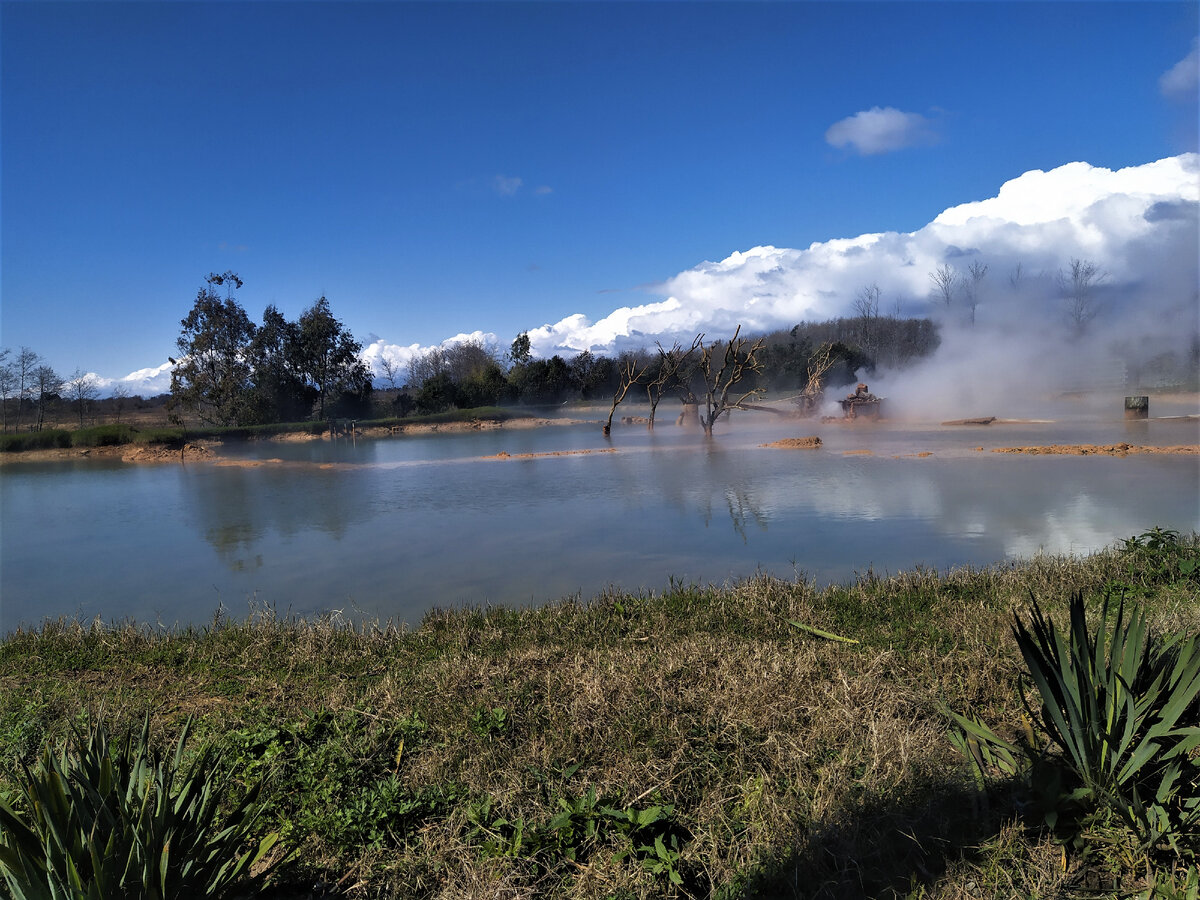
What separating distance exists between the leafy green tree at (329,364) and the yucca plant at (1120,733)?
134 ft

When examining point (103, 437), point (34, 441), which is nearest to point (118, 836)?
point (103, 437)

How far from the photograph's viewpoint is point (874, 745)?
3.15m

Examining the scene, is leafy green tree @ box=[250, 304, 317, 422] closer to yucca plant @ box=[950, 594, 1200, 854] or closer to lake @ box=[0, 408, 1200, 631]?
lake @ box=[0, 408, 1200, 631]

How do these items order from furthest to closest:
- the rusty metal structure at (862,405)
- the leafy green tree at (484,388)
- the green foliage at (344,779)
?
the leafy green tree at (484,388)
the rusty metal structure at (862,405)
the green foliage at (344,779)

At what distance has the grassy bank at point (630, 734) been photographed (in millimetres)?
2521

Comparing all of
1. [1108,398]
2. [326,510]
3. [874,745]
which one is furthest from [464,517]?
[1108,398]

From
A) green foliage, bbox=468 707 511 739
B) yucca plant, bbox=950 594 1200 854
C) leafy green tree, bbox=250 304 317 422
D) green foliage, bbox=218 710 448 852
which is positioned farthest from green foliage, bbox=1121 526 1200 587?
leafy green tree, bbox=250 304 317 422

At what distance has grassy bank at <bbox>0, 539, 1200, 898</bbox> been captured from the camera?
2.52 m

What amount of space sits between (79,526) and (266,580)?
6.23 metres

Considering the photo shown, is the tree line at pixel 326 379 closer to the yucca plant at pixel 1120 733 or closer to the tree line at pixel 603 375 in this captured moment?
the tree line at pixel 603 375

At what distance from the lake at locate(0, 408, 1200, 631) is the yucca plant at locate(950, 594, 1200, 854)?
3.77 m

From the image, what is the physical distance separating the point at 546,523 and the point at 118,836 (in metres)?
8.31

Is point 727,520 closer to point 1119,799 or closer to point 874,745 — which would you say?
point 874,745

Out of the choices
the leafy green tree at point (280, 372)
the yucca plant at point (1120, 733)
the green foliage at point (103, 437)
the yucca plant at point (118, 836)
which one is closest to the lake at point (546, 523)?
the yucca plant at point (1120, 733)
